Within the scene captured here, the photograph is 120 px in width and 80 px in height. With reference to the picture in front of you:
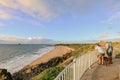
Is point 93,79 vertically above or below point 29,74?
above

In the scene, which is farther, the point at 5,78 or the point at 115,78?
the point at 5,78

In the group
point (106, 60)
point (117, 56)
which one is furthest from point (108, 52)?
point (117, 56)

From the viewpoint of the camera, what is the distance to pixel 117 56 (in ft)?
57.0

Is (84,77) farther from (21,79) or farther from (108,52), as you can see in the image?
(21,79)

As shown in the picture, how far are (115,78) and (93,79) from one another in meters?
1.09

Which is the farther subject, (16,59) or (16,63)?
(16,59)

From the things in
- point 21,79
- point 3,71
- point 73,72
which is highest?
point 73,72

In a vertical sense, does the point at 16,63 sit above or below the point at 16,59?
below

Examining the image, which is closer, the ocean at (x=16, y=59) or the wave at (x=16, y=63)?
the wave at (x=16, y=63)

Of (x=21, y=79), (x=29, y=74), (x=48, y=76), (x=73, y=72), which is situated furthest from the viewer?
(x=29, y=74)

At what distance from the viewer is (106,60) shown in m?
13.2

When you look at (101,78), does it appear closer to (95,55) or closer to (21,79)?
(95,55)

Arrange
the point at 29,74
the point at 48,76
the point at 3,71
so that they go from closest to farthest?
1. the point at 48,76
2. the point at 3,71
3. the point at 29,74

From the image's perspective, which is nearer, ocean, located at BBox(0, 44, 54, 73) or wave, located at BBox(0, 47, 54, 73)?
wave, located at BBox(0, 47, 54, 73)
